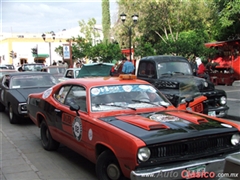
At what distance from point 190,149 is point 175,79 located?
5.14 m

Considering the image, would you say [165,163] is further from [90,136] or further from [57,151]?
[57,151]

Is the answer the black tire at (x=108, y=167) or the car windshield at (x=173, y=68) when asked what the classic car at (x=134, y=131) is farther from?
the car windshield at (x=173, y=68)

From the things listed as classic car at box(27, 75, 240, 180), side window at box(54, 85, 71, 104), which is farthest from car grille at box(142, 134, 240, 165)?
side window at box(54, 85, 71, 104)

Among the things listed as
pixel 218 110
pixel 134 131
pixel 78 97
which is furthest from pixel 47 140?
pixel 218 110

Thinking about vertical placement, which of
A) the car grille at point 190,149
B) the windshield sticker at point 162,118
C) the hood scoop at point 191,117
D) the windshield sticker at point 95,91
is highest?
the windshield sticker at point 95,91

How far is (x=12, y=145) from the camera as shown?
7051mm

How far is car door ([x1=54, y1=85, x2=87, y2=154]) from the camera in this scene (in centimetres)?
489

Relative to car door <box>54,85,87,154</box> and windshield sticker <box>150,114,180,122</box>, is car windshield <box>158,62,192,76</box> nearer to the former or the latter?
car door <box>54,85,87,154</box>

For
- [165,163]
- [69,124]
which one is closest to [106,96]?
[69,124]

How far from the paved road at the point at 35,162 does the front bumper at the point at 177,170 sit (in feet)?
5.01

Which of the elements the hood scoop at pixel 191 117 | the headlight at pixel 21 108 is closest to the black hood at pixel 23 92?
the headlight at pixel 21 108

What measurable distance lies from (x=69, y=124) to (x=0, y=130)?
13.6ft

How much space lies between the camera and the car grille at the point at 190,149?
382 centimetres

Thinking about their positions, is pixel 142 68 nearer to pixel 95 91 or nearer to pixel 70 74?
pixel 95 91
